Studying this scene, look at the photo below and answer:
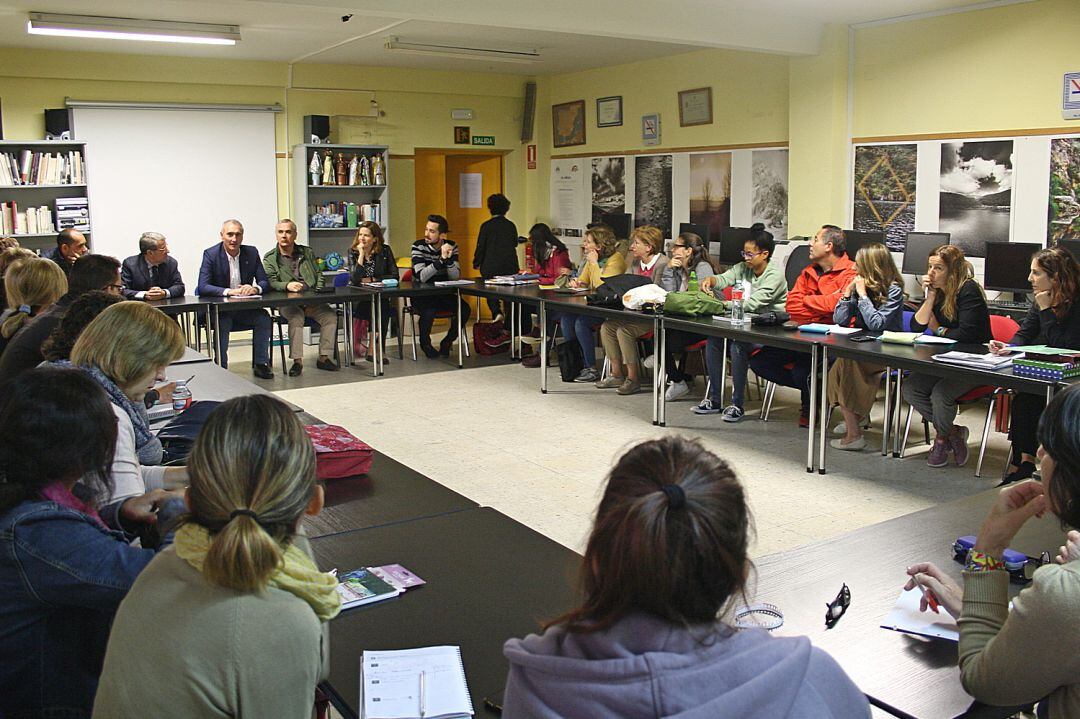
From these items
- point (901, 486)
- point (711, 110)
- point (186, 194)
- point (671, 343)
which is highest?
point (711, 110)

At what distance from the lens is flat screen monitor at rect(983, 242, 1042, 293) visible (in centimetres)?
647

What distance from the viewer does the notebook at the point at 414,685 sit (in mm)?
1637

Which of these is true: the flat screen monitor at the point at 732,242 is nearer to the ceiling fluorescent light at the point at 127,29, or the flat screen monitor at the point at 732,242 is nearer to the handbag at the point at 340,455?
the ceiling fluorescent light at the point at 127,29

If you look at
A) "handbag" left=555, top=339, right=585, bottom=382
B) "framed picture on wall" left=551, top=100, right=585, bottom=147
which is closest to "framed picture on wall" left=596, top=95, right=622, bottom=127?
"framed picture on wall" left=551, top=100, right=585, bottom=147

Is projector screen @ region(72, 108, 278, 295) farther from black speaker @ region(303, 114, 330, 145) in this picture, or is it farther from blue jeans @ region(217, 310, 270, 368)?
blue jeans @ region(217, 310, 270, 368)

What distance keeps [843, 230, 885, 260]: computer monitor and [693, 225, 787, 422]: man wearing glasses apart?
99cm

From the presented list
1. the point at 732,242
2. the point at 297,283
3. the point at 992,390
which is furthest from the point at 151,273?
the point at 992,390

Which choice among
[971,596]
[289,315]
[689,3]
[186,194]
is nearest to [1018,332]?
[689,3]

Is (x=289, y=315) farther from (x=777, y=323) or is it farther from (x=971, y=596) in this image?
(x=971, y=596)

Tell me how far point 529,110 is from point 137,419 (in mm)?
9152

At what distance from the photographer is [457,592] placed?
2129 mm

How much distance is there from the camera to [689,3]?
23.2ft

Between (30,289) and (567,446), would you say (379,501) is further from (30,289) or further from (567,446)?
(567,446)

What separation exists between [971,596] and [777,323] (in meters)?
4.30
